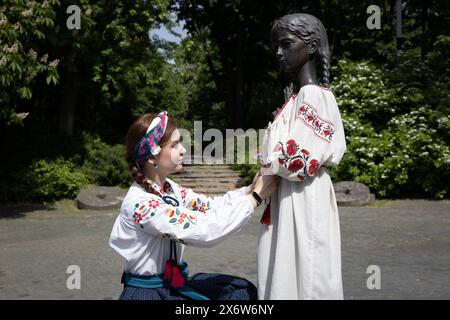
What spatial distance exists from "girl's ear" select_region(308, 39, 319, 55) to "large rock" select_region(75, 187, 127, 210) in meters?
10.1

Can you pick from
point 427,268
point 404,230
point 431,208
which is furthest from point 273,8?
point 427,268

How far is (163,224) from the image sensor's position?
2330 millimetres

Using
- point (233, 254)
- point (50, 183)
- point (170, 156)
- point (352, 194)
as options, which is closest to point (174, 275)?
point (170, 156)

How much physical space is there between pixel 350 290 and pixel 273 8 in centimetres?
1857

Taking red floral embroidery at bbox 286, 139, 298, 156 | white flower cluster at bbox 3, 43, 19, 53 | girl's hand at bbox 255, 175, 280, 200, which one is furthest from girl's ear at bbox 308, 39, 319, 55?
white flower cluster at bbox 3, 43, 19, 53

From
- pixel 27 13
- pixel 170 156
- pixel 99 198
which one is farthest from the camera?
pixel 99 198

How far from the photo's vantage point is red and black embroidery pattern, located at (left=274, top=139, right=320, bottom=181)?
7.86 feet

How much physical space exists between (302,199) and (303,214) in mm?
68

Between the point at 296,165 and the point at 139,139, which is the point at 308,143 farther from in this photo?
the point at 139,139

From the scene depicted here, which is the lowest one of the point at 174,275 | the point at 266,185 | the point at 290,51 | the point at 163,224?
the point at 174,275

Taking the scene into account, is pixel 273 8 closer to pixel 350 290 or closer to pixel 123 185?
pixel 123 185

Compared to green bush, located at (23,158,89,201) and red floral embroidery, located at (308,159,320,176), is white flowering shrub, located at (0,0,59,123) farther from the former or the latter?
red floral embroidery, located at (308,159,320,176)

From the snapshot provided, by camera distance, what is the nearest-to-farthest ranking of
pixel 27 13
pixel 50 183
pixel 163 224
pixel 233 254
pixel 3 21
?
pixel 163 224 → pixel 233 254 → pixel 3 21 → pixel 27 13 → pixel 50 183

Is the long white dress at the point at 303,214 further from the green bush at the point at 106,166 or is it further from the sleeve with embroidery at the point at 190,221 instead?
the green bush at the point at 106,166
